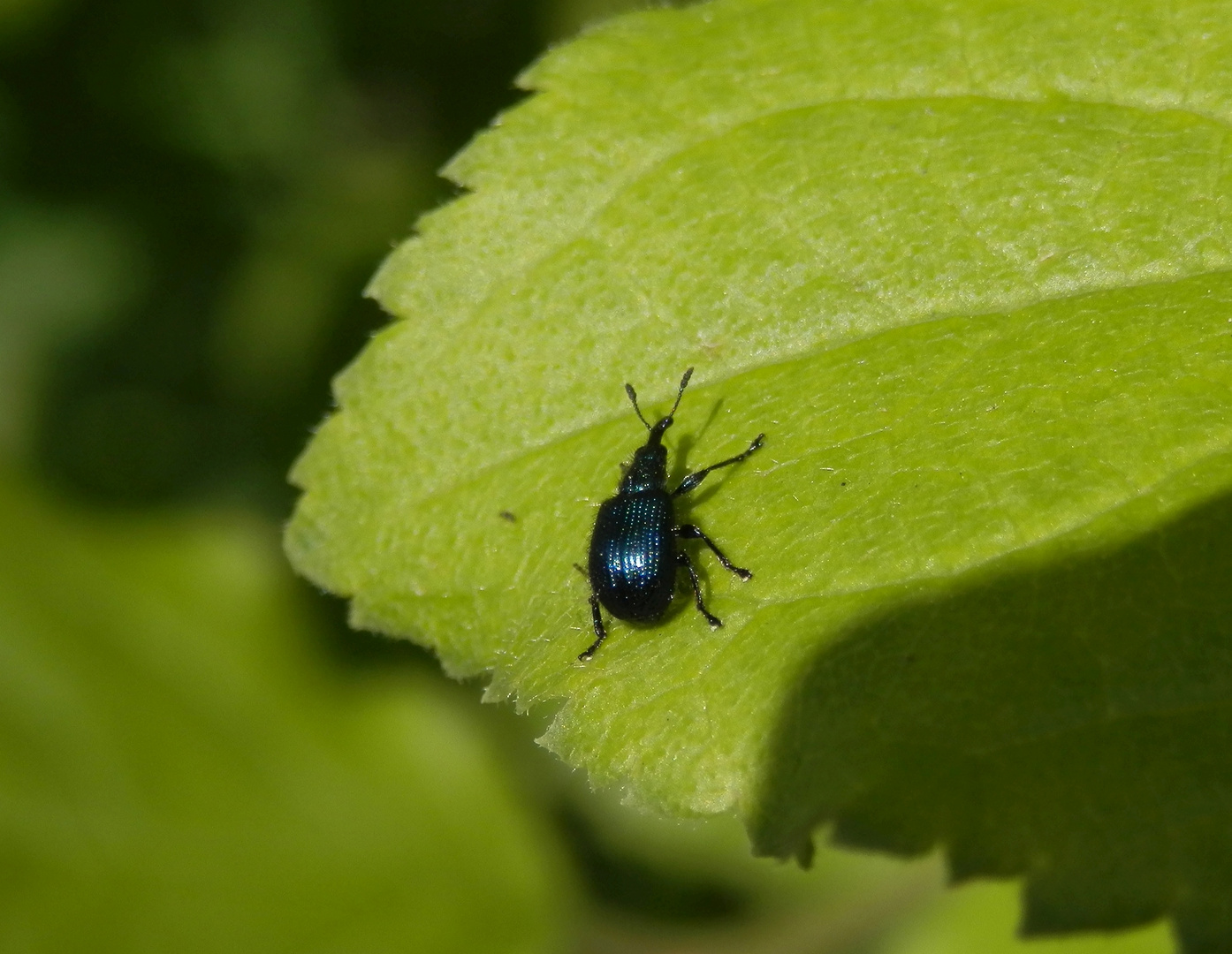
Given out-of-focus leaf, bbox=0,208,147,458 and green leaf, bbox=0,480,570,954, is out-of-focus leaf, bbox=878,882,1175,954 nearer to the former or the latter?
green leaf, bbox=0,480,570,954

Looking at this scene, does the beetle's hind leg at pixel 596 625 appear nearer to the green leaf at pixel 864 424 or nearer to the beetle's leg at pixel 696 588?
the green leaf at pixel 864 424

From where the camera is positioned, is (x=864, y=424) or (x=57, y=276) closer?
(x=864, y=424)

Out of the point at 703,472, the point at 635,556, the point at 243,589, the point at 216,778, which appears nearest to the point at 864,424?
the point at 703,472

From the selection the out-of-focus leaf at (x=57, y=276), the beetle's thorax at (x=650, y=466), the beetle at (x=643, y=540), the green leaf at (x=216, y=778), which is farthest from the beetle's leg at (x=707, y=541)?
the out-of-focus leaf at (x=57, y=276)

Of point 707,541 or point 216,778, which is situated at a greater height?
point 707,541

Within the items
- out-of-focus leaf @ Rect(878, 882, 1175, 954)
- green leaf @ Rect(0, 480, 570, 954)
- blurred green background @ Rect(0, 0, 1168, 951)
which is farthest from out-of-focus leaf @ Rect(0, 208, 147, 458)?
out-of-focus leaf @ Rect(878, 882, 1175, 954)

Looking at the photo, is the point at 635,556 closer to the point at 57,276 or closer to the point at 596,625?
the point at 596,625
